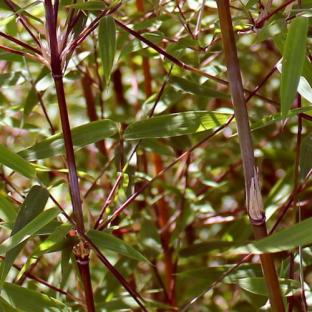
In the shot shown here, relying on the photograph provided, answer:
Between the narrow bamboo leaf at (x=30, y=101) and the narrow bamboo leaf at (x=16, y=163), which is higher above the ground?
the narrow bamboo leaf at (x=30, y=101)

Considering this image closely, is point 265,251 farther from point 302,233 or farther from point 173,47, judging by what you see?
point 173,47

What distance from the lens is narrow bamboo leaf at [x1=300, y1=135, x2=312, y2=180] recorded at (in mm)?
731

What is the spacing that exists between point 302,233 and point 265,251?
1.4 inches

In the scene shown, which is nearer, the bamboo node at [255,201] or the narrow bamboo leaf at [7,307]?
the bamboo node at [255,201]

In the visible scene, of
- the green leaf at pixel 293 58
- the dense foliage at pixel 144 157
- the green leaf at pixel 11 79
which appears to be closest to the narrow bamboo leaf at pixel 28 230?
the dense foliage at pixel 144 157

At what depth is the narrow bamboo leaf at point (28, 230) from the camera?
2.00 feet

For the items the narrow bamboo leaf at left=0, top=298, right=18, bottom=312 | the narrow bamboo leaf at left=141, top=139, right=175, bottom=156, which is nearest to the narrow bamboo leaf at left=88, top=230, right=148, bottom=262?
the narrow bamboo leaf at left=0, top=298, right=18, bottom=312

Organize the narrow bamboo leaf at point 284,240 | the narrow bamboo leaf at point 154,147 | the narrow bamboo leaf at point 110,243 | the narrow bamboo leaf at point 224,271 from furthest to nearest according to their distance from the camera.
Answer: the narrow bamboo leaf at point 154,147, the narrow bamboo leaf at point 224,271, the narrow bamboo leaf at point 110,243, the narrow bamboo leaf at point 284,240

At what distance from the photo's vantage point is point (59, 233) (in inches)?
26.2

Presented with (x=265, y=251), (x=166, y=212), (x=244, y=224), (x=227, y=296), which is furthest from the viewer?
(x=227, y=296)

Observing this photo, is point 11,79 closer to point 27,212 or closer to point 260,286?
point 27,212

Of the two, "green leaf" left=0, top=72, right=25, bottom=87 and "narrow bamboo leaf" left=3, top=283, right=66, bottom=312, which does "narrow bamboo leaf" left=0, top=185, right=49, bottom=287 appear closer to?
"narrow bamboo leaf" left=3, top=283, right=66, bottom=312

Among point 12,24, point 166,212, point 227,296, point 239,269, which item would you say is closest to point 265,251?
point 239,269

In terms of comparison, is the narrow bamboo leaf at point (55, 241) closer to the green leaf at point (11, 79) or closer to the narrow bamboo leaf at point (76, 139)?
the narrow bamboo leaf at point (76, 139)
